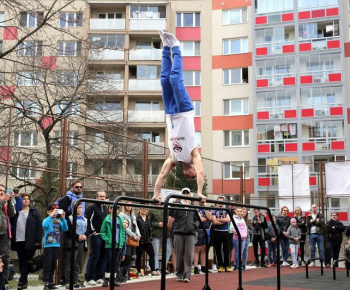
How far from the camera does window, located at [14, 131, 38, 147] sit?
11.5 metres

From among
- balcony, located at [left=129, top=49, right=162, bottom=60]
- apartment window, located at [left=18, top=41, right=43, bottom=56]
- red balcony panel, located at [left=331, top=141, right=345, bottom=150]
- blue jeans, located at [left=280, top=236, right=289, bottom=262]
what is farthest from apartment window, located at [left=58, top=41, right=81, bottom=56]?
red balcony panel, located at [left=331, top=141, right=345, bottom=150]

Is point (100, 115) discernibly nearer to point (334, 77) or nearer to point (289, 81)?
point (289, 81)

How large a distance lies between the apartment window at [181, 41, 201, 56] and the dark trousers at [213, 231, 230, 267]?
25630 millimetres

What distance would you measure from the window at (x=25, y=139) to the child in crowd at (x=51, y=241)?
2.78 metres

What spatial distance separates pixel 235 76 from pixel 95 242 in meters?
28.3

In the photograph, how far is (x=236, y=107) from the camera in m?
36.6

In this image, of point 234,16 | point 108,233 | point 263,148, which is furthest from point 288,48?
point 108,233

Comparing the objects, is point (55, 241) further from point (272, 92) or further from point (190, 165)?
point (272, 92)

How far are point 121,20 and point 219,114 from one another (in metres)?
Result: 10.0

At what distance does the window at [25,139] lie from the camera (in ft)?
37.7

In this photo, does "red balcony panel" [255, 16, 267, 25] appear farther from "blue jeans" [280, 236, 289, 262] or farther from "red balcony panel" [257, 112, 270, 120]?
"blue jeans" [280, 236, 289, 262]

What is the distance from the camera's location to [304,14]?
116 feet

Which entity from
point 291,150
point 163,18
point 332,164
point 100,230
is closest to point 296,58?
point 291,150

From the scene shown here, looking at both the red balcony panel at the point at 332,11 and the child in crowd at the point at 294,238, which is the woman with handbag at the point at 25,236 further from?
the red balcony panel at the point at 332,11
